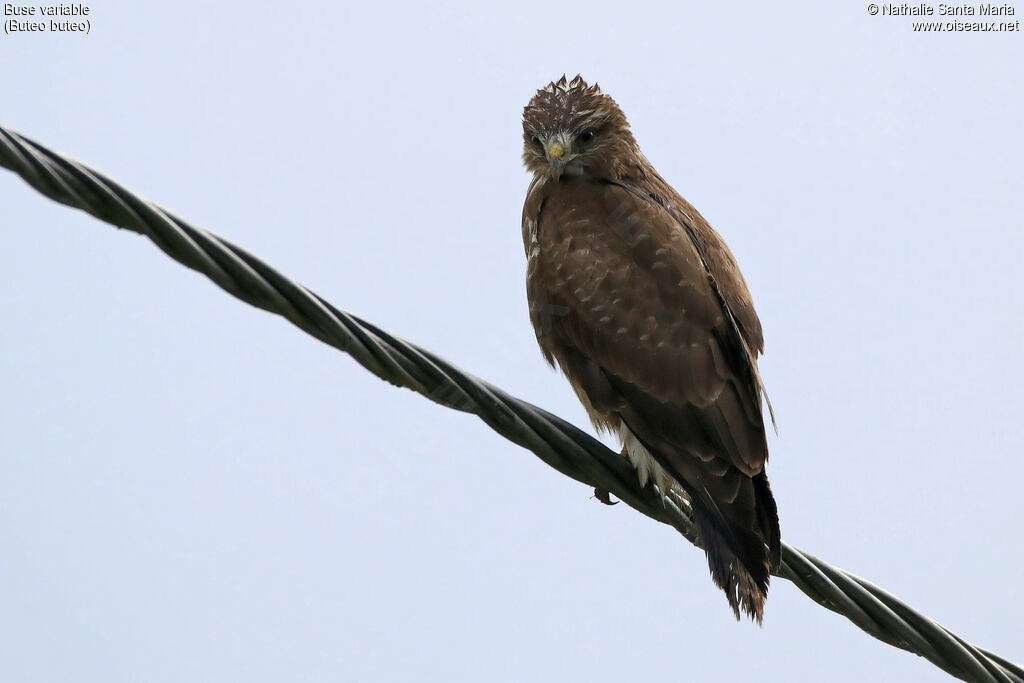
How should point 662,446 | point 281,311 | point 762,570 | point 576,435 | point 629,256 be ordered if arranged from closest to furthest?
point 281,311 < point 576,435 < point 762,570 < point 662,446 < point 629,256

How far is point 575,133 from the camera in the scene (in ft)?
16.7

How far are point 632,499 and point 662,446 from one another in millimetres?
353

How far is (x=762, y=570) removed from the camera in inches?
140

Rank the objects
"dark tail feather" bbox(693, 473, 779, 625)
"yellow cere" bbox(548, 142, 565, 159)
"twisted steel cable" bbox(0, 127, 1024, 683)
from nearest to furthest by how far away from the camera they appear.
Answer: "twisted steel cable" bbox(0, 127, 1024, 683)
"dark tail feather" bbox(693, 473, 779, 625)
"yellow cere" bbox(548, 142, 565, 159)

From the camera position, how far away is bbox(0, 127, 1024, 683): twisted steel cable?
89.3 inches

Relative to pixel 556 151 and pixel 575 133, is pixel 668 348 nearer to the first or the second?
pixel 556 151

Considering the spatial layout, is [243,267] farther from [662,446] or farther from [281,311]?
[662,446]

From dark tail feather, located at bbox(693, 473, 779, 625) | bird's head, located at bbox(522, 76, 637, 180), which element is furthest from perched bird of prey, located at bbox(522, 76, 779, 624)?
bird's head, located at bbox(522, 76, 637, 180)

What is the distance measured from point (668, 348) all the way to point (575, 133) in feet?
4.68

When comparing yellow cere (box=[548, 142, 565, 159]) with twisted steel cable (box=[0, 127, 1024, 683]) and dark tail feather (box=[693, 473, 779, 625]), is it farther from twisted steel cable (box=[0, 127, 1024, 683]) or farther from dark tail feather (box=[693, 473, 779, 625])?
dark tail feather (box=[693, 473, 779, 625])

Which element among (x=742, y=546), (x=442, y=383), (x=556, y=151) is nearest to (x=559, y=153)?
(x=556, y=151)

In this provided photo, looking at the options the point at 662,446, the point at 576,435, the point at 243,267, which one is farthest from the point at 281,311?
the point at 662,446

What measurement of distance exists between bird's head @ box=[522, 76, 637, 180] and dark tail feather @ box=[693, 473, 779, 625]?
5.67ft

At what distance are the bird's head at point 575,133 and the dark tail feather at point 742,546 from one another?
1.73 m
